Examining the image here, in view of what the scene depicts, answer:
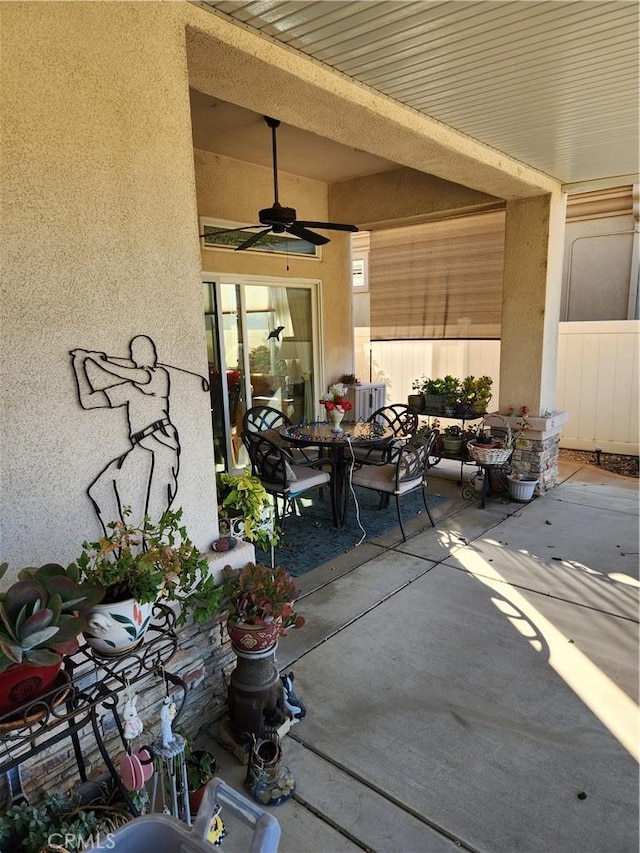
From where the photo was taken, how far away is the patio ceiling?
76.4 inches

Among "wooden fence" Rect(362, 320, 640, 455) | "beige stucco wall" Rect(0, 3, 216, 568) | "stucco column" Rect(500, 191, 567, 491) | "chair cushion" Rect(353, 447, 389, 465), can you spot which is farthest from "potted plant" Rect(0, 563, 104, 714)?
"wooden fence" Rect(362, 320, 640, 455)

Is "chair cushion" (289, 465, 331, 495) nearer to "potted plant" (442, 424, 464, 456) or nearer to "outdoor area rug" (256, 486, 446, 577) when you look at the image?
"outdoor area rug" (256, 486, 446, 577)

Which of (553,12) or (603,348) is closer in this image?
(553,12)

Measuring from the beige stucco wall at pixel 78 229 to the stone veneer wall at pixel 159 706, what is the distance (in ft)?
2.03

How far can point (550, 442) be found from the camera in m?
5.18

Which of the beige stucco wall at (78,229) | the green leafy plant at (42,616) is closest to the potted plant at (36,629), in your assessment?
the green leafy plant at (42,616)

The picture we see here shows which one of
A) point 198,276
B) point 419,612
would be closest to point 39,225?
point 198,276

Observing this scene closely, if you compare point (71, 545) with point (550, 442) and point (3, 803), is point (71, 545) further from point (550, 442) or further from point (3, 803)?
point (550, 442)

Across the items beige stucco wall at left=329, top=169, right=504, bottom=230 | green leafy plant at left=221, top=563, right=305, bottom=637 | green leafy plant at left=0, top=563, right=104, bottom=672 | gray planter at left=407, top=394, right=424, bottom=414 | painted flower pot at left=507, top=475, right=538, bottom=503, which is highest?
beige stucco wall at left=329, top=169, right=504, bottom=230

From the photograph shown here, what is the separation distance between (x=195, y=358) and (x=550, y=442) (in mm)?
4184

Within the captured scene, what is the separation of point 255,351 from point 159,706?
13.2 ft

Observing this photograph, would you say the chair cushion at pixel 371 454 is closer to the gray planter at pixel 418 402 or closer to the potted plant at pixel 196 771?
the gray planter at pixel 418 402

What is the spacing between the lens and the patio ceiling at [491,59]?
194 cm

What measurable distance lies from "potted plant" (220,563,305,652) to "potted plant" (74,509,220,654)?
29cm
